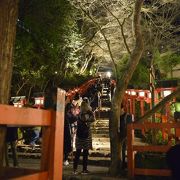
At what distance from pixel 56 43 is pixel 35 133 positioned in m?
3.67

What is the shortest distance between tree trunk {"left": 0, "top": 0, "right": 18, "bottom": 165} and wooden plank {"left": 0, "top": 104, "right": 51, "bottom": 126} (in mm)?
1883

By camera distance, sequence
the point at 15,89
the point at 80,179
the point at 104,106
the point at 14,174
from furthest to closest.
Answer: the point at 104,106, the point at 15,89, the point at 80,179, the point at 14,174

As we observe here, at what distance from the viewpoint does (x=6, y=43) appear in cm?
502

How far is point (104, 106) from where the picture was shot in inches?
985

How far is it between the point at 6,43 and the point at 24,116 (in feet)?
7.96

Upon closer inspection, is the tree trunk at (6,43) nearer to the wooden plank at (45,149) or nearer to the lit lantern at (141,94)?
the wooden plank at (45,149)

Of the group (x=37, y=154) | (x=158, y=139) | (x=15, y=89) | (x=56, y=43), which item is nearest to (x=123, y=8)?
(x=56, y=43)

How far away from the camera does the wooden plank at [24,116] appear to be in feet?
8.62

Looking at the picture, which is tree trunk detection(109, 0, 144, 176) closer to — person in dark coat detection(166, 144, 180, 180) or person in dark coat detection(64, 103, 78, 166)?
person in dark coat detection(64, 103, 78, 166)

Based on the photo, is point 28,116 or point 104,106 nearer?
point 28,116

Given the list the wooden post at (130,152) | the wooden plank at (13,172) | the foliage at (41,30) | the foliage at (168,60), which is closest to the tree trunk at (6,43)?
the wooden plank at (13,172)

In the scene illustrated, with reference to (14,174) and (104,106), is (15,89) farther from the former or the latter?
(14,174)

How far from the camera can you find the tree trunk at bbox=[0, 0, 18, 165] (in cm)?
498

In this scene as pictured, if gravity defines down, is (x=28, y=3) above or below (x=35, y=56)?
above
